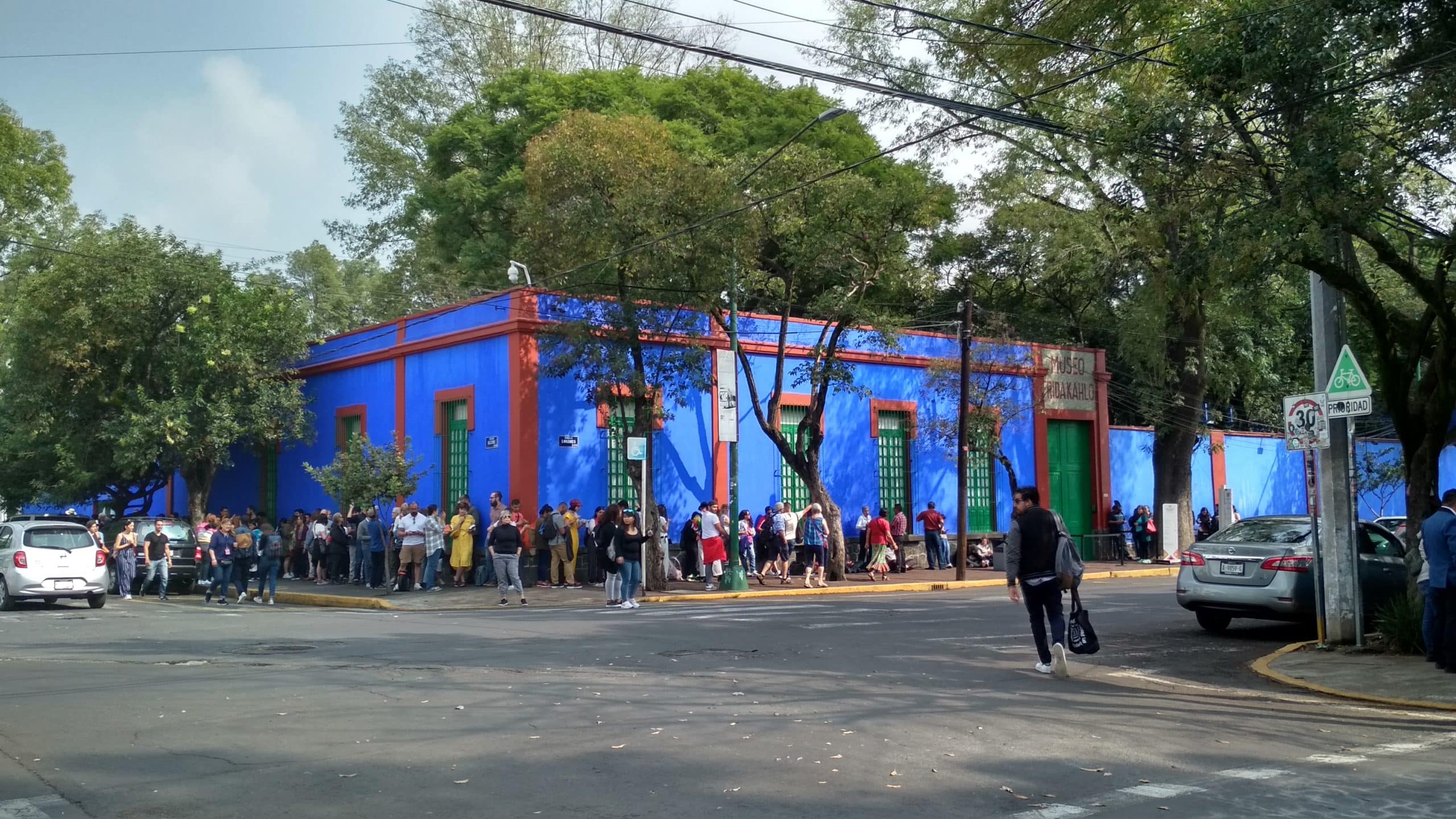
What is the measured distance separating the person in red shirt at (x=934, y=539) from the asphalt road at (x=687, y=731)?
1566 cm

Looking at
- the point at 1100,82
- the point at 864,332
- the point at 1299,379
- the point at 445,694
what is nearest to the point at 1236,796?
the point at 445,694

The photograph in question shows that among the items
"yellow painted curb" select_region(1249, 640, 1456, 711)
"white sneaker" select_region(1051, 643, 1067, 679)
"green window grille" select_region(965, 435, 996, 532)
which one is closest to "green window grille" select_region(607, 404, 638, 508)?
"green window grille" select_region(965, 435, 996, 532)

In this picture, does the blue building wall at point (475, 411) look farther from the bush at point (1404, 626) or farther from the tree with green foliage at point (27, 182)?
the tree with green foliage at point (27, 182)

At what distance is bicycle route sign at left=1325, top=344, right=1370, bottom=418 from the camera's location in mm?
12117

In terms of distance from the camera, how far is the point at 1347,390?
12.3 meters

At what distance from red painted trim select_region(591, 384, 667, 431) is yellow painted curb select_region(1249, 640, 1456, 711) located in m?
14.0

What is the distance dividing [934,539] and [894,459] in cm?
256

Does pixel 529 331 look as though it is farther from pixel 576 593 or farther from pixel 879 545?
pixel 879 545

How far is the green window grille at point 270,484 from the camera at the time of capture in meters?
34.6

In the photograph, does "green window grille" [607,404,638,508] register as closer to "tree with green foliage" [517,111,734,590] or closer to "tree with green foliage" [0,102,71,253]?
"tree with green foliage" [517,111,734,590]

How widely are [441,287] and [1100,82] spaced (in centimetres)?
3139

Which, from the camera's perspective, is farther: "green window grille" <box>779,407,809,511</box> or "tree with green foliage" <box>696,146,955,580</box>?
"green window grille" <box>779,407,809,511</box>

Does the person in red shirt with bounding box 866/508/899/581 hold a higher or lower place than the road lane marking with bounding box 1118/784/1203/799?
higher

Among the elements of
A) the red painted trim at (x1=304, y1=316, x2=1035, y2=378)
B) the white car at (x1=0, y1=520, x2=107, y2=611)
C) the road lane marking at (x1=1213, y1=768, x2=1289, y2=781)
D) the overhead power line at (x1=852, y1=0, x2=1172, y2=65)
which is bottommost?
the road lane marking at (x1=1213, y1=768, x2=1289, y2=781)
